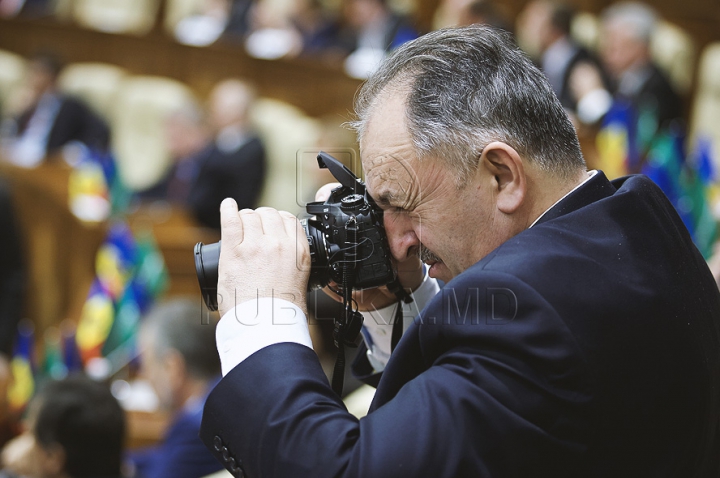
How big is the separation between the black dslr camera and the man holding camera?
3cm

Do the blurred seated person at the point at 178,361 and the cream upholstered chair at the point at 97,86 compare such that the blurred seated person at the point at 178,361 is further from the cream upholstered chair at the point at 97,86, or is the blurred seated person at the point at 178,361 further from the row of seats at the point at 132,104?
the cream upholstered chair at the point at 97,86

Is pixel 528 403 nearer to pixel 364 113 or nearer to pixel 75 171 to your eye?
pixel 364 113

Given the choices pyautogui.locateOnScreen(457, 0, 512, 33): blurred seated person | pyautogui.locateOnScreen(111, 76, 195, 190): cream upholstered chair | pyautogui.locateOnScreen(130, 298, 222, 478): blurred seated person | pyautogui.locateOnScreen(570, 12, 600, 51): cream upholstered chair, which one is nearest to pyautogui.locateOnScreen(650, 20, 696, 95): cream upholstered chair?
pyautogui.locateOnScreen(570, 12, 600, 51): cream upholstered chair

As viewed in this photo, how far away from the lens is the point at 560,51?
445 cm

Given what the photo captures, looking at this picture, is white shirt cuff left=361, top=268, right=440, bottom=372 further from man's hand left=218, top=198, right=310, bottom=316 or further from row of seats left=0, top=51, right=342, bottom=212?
row of seats left=0, top=51, right=342, bottom=212

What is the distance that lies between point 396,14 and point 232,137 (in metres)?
1.40

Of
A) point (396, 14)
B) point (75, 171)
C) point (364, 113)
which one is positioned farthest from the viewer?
point (396, 14)

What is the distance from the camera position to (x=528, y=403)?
0.80 metres

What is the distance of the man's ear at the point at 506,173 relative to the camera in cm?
93

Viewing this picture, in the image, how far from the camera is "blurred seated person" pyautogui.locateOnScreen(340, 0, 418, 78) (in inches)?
201

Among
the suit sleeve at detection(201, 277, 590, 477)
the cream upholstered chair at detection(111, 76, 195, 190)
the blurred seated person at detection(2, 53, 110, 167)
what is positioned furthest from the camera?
the cream upholstered chair at detection(111, 76, 195, 190)

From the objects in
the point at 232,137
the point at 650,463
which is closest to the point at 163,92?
the point at 232,137

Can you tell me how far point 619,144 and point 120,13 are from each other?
15.0 feet

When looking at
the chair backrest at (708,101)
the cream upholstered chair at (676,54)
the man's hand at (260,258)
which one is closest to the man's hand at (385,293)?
the man's hand at (260,258)
